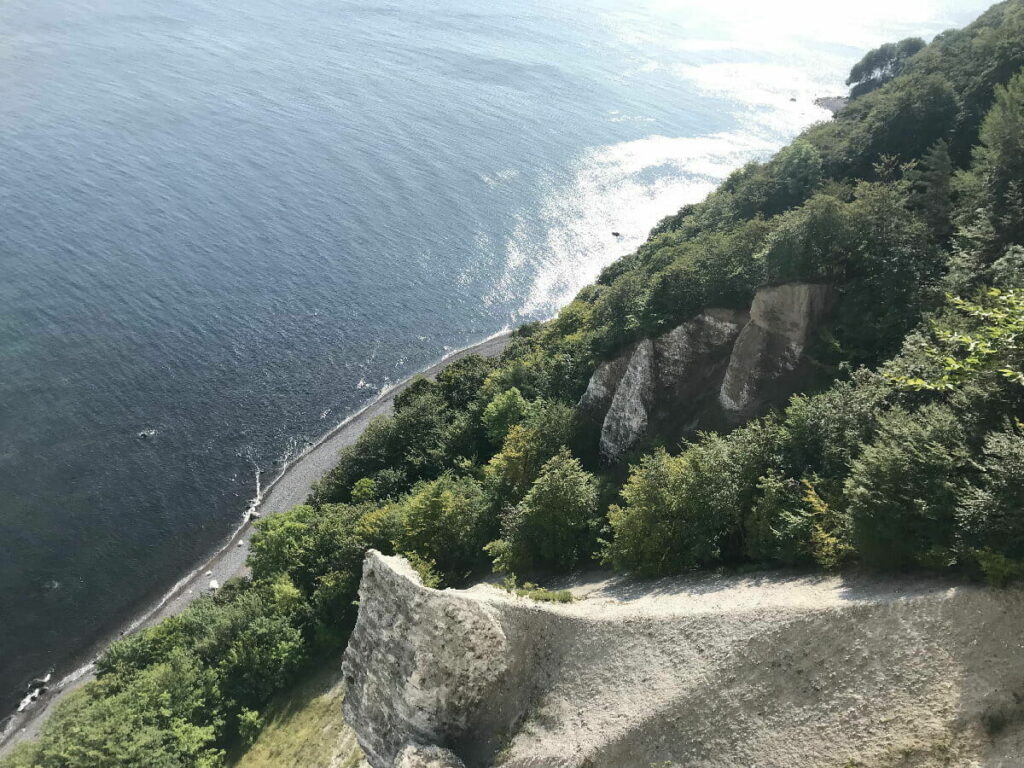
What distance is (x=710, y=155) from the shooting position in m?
129

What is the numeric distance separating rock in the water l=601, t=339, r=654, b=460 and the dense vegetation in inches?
73.0

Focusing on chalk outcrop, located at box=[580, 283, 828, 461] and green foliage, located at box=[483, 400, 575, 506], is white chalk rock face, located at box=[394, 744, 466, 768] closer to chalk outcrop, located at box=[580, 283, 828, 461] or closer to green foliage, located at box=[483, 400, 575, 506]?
green foliage, located at box=[483, 400, 575, 506]

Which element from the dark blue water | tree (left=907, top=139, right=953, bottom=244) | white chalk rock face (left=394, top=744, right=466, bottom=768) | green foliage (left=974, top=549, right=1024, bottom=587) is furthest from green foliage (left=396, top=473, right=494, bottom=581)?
tree (left=907, top=139, right=953, bottom=244)

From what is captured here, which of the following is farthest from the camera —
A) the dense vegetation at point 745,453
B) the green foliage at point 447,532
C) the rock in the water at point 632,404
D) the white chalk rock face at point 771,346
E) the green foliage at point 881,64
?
the green foliage at point 881,64

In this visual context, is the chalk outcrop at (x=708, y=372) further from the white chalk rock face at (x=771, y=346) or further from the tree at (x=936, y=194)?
the tree at (x=936, y=194)

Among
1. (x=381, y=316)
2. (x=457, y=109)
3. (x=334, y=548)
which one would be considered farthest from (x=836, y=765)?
(x=457, y=109)

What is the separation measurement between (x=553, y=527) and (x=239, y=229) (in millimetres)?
79269

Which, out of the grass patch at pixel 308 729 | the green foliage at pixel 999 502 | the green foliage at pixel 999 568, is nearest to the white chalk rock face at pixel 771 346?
the green foliage at pixel 999 502

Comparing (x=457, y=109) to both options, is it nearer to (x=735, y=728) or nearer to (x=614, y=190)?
(x=614, y=190)

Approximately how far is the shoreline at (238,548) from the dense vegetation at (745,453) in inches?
234

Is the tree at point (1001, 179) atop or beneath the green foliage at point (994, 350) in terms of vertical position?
atop

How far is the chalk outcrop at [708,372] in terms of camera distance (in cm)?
4022

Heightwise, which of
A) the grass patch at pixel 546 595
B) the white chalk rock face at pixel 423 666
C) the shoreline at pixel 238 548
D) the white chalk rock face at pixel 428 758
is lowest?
the shoreline at pixel 238 548

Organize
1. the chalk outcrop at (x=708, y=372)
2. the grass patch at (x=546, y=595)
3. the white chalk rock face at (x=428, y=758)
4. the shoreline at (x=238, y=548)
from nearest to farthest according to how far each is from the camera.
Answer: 1. the white chalk rock face at (x=428, y=758)
2. the grass patch at (x=546, y=595)
3. the chalk outcrop at (x=708, y=372)
4. the shoreline at (x=238, y=548)
